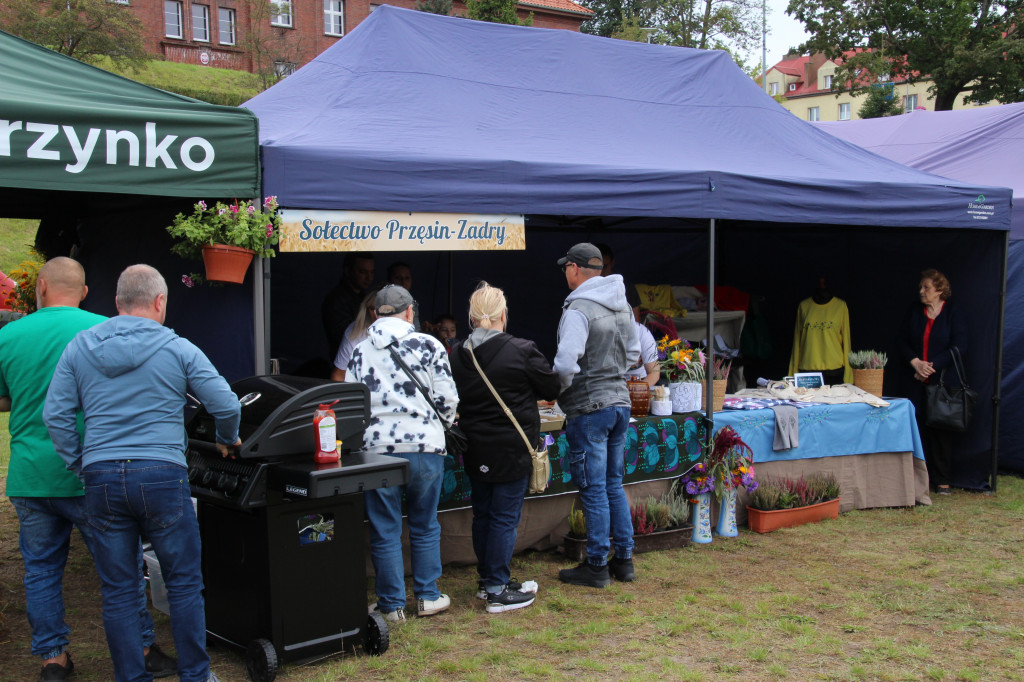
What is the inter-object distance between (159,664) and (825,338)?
19.4ft

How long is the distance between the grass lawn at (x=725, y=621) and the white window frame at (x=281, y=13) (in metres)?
26.9

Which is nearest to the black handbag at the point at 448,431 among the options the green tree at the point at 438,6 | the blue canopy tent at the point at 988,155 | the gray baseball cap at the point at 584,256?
the gray baseball cap at the point at 584,256

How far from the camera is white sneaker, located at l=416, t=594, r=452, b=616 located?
4.16 m

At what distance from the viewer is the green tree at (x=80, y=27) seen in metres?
23.3

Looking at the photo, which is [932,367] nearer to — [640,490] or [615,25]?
[640,490]

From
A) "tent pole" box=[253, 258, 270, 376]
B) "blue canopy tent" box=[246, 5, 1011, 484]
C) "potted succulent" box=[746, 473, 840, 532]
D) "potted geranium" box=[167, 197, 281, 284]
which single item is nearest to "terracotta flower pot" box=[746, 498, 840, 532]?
"potted succulent" box=[746, 473, 840, 532]

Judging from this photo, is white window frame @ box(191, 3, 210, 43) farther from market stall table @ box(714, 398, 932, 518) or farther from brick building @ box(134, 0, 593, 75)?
market stall table @ box(714, 398, 932, 518)

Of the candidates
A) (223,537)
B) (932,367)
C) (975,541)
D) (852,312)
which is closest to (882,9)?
(852,312)

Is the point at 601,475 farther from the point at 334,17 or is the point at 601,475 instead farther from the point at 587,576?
the point at 334,17

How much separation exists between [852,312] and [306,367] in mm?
5181

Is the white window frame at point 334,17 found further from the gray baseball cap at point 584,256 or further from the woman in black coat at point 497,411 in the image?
the woman in black coat at point 497,411

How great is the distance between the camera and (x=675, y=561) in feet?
16.9

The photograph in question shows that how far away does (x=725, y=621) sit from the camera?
13.9 ft

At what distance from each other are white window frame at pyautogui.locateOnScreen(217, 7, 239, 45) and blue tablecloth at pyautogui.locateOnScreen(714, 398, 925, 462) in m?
32.6
